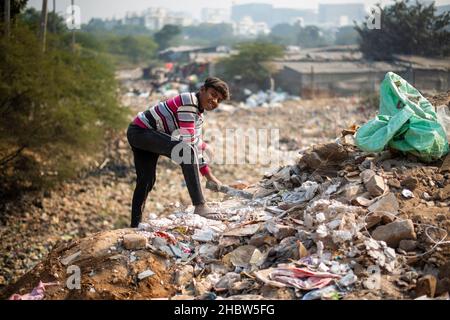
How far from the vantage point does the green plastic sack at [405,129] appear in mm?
3697

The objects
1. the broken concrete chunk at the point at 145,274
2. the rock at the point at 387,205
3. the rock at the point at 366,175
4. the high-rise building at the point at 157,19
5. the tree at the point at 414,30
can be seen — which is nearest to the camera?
the broken concrete chunk at the point at 145,274

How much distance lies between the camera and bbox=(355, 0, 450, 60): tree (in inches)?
377

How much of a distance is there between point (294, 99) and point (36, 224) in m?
13.7

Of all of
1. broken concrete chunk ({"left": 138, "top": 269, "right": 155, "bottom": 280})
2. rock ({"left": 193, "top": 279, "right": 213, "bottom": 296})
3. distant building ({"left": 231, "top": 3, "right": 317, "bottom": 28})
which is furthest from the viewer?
distant building ({"left": 231, "top": 3, "right": 317, "bottom": 28})

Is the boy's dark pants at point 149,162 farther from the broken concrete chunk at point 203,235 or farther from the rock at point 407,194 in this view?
the rock at point 407,194

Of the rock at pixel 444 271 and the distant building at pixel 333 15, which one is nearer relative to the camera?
the rock at pixel 444 271

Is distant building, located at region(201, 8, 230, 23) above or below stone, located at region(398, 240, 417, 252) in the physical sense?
above

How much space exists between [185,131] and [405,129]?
5.39ft

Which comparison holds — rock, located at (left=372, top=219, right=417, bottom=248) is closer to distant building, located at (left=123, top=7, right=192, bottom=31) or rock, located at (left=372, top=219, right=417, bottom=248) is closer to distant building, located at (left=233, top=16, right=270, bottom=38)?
distant building, located at (left=123, top=7, right=192, bottom=31)

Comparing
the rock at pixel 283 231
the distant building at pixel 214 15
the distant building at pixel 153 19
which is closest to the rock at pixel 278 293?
the rock at pixel 283 231

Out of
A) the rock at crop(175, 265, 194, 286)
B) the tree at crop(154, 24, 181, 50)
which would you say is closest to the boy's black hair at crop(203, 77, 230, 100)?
the rock at crop(175, 265, 194, 286)

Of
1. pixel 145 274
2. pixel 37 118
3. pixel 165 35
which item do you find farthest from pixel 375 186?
pixel 165 35

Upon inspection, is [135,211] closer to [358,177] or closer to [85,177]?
[358,177]

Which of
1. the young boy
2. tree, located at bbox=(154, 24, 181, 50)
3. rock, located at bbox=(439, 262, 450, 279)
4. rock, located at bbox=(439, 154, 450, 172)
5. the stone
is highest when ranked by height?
tree, located at bbox=(154, 24, 181, 50)
